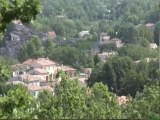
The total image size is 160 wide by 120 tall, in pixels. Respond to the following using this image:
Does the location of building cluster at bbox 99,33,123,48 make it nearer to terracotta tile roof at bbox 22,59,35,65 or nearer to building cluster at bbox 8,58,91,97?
building cluster at bbox 8,58,91,97

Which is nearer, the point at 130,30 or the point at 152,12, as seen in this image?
the point at 130,30

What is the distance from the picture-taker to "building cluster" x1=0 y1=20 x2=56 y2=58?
38.0m

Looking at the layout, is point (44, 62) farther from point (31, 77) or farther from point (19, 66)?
point (31, 77)

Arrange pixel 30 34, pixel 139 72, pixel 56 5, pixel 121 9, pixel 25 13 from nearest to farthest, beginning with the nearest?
pixel 25 13, pixel 139 72, pixel 30 34, pixel 121 9, pixel 56 5

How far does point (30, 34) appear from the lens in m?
42.9

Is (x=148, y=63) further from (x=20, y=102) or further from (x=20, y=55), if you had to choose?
(x=20, y=102)

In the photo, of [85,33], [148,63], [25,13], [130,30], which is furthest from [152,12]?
[25,13]

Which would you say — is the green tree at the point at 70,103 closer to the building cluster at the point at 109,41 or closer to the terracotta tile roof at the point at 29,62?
the terracotta tile roof at the point at 29,62

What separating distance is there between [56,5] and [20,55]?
24.6m

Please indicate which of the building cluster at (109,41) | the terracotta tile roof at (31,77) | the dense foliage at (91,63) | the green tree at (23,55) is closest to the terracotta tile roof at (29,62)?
the dense foliage at (91,63)

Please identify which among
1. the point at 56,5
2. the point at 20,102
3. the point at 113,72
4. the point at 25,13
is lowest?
the point at 56,5

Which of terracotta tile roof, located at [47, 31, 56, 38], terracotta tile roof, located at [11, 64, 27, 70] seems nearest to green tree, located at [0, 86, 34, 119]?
terracotta tile roof, located at [11, 64, 27, 70]

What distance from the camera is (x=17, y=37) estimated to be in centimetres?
4244

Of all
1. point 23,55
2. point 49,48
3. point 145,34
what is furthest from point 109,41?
point 23,55
